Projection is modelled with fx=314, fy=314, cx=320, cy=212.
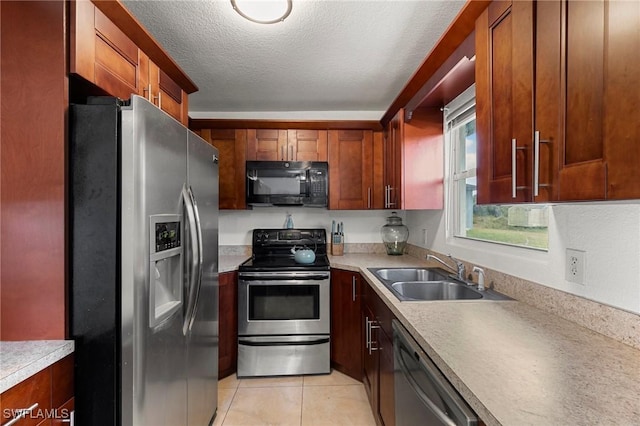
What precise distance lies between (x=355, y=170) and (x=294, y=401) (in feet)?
6.43

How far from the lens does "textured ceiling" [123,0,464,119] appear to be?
1.61 meters

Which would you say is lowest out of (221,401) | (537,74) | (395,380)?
(221,401)

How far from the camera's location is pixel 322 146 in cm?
295

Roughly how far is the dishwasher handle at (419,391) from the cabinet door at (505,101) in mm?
681

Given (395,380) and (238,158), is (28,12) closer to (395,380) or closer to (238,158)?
(238,158)

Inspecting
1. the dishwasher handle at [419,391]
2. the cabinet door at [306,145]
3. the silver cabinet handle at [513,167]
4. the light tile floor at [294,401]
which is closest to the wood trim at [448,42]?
the silver cabinet handle at [513,167]

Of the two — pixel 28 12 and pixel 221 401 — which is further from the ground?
pixel 28 12

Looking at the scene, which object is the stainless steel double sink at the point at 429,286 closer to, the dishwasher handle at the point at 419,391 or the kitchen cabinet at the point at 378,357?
the kitchen cabinet at the point at 378,357

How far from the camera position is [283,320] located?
2508mm

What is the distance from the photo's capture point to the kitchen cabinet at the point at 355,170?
296 cm

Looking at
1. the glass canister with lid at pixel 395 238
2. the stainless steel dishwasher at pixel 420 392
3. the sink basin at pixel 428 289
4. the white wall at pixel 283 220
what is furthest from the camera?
the white wall at pixel 283 220

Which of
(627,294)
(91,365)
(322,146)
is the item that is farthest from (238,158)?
(627,294)

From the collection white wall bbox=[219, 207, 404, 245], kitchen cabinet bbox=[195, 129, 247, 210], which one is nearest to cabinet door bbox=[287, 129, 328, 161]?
kitchen cabinet bbox=[195, 129, 247, 210]

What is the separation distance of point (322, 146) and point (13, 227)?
225 cm
